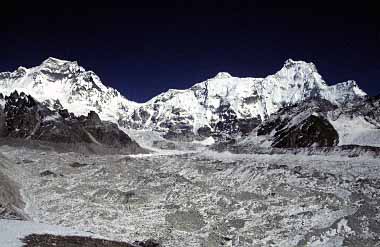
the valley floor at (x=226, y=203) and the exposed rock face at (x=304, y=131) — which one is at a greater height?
the exposed rock face at (x=304, y=131)

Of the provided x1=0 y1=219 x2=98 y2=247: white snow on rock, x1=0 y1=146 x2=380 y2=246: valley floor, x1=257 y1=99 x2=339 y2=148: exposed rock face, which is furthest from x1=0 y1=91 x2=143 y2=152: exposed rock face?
x1=0 y1=219 x2=98 y2=247: white snow on rock

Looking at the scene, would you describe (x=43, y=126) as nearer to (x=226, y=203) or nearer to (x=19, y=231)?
(x=226, y=203)

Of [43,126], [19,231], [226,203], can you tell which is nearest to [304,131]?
[226,203]

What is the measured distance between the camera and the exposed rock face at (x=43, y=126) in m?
166

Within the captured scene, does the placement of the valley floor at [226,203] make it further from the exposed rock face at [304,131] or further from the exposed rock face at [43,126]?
the exposed rock face at [43,126]

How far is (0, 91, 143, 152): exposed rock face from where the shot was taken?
166m

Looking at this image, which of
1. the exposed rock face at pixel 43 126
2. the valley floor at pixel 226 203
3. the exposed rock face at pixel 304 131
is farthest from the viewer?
the exposed rock face at pixel 43 126

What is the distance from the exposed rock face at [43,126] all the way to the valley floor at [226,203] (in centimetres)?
9215

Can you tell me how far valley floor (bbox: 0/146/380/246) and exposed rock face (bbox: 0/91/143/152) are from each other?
302 ft

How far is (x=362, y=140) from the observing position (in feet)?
298

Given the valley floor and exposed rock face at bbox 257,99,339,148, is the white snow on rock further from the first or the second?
exposed rock face at bbox 257,99,339,148

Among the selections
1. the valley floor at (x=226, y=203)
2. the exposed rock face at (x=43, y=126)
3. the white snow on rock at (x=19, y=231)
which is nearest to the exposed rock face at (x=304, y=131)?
the valley floor at (x=226, y=203)

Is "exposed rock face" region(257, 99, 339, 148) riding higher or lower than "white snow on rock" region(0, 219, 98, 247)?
higher

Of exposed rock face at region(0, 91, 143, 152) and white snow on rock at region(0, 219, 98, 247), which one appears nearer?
white snow on rock at region(0, 219, 98, 247)
